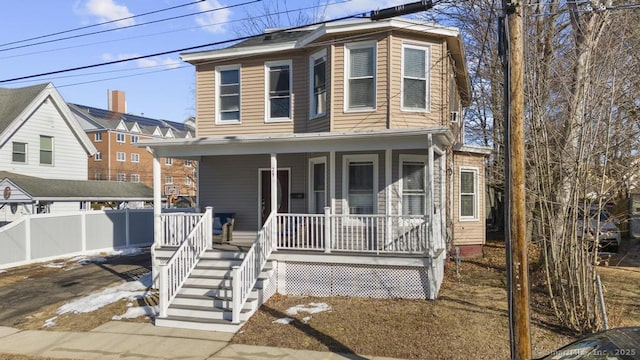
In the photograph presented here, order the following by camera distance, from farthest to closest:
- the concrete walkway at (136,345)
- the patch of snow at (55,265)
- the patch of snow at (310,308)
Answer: the patch of snow at (55,265)
the patch of snow at (310,308)
the concrete walkway at (136,345)

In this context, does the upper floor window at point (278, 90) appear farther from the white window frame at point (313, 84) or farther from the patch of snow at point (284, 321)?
the patch of snow at point (284, 321)

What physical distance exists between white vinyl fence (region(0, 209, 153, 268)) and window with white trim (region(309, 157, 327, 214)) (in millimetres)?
9561

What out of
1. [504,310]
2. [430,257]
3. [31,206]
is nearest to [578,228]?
[504,310]

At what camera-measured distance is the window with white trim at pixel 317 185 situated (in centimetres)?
1306

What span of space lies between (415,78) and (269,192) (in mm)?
5342

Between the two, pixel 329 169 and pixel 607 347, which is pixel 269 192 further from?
pixel 607 347

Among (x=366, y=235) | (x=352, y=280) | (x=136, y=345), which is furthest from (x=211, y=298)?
(x=366, y=235)

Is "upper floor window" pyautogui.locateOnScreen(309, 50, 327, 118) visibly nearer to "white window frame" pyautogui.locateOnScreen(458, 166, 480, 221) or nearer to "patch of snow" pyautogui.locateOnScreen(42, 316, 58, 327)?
"white window frame" pyautogui.locateOnScreen(458, 166, 480, 221)

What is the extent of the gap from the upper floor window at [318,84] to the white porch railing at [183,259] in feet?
13.4

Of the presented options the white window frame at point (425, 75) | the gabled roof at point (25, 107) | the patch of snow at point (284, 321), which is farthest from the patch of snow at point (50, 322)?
the gabled roof at point (25, 107)

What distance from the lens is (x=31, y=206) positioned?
2144 cm

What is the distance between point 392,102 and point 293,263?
462 cm

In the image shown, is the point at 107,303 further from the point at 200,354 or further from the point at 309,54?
the point at 309,54

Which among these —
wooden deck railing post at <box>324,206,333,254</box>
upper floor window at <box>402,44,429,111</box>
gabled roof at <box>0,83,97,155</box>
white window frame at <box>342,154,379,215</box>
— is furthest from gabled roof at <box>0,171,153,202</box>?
upper floor window at <box>402,44,429,111</box>
